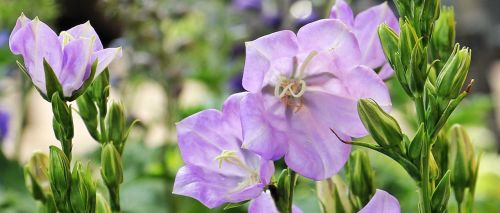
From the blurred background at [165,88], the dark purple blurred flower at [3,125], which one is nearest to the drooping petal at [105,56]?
the blurred background at [165,88]

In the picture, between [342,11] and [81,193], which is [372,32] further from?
[81,193]

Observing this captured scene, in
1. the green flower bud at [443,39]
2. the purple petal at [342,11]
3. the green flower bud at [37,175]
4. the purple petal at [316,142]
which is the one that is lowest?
the green flower bud at [37,175]

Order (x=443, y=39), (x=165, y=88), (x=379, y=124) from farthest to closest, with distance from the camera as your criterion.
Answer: (x=165, y=88) → (x=443, y=39) → (x=379, y=124)

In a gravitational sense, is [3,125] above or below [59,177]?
below

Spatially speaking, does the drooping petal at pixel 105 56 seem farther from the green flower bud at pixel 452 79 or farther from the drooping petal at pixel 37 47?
the green flower bud at pixel 452 79

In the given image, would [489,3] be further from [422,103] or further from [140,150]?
[422,103]

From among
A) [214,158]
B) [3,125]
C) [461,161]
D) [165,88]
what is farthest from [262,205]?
[3,125]

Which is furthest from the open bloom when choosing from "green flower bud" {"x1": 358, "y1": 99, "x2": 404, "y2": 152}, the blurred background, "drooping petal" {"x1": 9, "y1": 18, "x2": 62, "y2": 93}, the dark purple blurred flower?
the dark purple blurred flower
